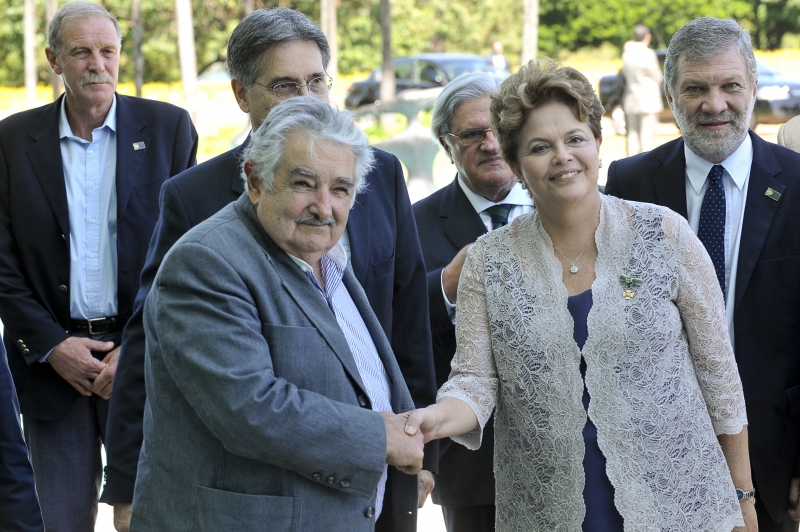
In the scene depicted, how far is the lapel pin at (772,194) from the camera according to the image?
3.13 metres

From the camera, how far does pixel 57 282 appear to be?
3.70m

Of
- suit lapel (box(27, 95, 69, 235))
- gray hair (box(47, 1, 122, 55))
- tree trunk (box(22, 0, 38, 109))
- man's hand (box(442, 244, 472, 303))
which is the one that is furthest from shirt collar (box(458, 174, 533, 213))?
tree trunk (box(22, 0, 38, 109))

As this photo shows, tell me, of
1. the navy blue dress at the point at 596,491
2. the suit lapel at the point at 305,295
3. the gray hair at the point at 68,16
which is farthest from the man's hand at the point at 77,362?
the navy blue dress at the point at 596,491

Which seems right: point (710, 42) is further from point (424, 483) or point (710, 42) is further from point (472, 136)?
point (424, 483)

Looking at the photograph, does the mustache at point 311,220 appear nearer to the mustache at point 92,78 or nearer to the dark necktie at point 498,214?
the dark necktie at point 498,214

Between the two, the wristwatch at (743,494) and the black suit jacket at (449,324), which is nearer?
the wristwatch at (743,494)

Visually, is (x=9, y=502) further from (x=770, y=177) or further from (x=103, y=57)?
(x=770, y=177)

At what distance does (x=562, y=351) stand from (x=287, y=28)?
1279 millimetres

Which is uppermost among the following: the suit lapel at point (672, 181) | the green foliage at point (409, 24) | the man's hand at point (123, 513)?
the suit lapel at point (672, 181)

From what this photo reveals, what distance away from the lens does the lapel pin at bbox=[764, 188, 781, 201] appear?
3133mm

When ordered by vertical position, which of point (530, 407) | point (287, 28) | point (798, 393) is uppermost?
point (287, 28)

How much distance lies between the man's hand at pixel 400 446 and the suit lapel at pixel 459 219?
1287mm

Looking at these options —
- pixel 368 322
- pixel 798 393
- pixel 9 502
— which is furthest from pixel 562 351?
pixel 9 502

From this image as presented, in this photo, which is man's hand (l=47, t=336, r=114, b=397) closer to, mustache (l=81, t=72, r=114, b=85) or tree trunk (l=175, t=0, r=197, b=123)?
mustache (l=81, t=72, r=114, b=85)
